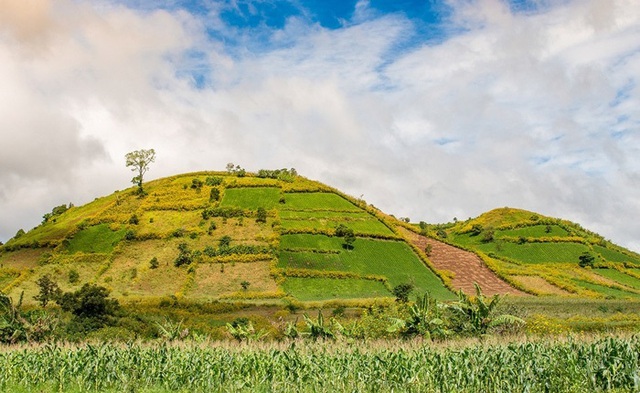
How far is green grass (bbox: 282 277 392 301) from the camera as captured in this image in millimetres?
76000

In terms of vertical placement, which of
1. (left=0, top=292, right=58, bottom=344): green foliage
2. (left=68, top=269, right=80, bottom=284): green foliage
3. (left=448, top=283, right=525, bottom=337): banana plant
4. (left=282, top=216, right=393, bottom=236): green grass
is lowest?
(left=0, top=292, right=58, bottom=344): green foliage

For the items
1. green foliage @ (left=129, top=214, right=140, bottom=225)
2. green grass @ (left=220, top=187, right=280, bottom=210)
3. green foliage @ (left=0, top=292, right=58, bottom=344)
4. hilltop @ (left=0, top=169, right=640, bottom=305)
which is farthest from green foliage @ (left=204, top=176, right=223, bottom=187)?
green foliage @ (left=0, top=292, right=58, bottom=344)

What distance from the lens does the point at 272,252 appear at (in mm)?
87500

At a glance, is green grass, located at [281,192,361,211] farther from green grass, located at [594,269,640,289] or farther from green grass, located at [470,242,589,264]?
green grass, located at [594,269,640,289]

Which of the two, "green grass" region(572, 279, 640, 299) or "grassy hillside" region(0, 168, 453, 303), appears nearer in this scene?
"grassy hillside" region(0, 168, 453, 303)

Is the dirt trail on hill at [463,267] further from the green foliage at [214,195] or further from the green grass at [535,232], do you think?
the green foliage at [214,195]

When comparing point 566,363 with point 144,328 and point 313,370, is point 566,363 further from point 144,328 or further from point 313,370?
point 144,328

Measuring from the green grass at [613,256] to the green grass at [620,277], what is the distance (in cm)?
952

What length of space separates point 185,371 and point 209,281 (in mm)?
59564

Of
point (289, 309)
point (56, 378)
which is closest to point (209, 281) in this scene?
point (289, 309)

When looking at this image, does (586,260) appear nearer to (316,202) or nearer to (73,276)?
(316,202)

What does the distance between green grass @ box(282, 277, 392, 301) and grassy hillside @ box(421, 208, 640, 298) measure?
23.7 metres

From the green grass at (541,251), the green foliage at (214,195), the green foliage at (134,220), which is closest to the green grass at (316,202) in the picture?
the green foliage at (214,195)

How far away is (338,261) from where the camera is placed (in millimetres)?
88500
